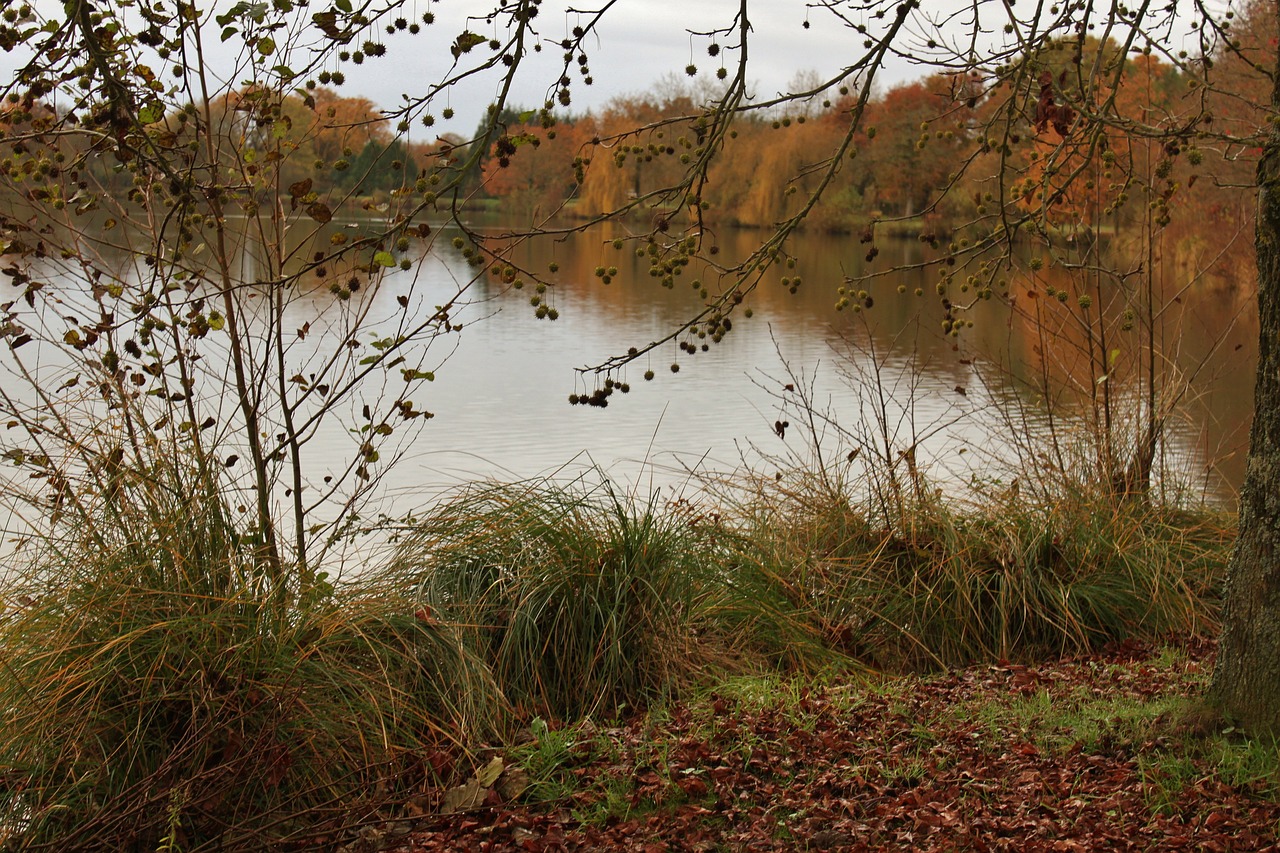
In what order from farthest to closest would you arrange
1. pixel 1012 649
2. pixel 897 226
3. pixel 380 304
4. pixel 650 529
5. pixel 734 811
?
pixel 897 226
pixel 380 304
pixel 1012 649
pixel 650 529
pixel 734 811

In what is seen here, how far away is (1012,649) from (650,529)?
1.70 meters

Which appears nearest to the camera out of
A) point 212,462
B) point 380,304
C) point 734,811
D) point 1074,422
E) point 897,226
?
point 734,811

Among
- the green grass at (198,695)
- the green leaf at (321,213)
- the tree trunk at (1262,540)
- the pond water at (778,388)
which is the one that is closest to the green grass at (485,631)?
the green grass at (198,695)

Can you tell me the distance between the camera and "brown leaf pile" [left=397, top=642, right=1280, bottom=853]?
3.18 m

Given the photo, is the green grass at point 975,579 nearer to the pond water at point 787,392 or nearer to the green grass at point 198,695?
the pond water at point 787,392

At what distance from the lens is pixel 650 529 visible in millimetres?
4703

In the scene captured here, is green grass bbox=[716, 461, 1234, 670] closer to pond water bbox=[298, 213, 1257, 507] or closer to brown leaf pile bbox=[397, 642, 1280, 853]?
pond water bbox=[298, 213, 1257, 507]

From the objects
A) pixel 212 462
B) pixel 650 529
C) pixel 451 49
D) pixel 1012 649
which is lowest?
pixel 1012 649

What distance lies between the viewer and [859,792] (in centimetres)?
351

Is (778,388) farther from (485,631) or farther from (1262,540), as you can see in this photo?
(1262,540)

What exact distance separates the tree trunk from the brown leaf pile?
0.24m

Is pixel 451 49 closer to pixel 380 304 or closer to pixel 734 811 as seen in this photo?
pixel 734 811

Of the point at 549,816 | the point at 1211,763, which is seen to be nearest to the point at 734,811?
the point at 549,816

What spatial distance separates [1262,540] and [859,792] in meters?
1.38
